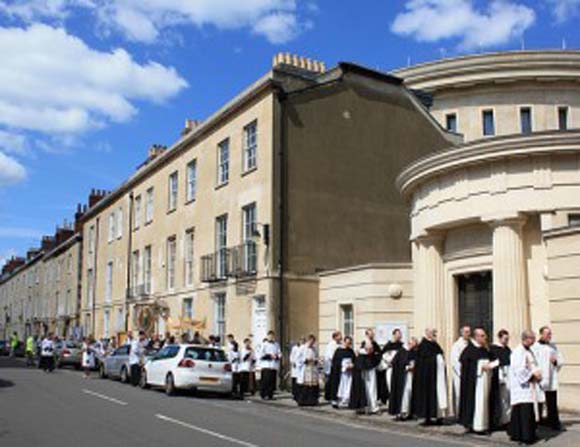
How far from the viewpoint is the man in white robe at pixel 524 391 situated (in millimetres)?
11469

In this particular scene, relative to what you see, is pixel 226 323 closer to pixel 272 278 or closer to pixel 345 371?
pixel 272 278

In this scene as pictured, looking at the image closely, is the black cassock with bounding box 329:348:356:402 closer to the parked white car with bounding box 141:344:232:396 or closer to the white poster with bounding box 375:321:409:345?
the white poster with bounding box 375:321:409:345

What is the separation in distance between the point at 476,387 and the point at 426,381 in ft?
4.59

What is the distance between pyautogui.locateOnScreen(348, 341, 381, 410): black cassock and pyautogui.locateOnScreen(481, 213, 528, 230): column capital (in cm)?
384

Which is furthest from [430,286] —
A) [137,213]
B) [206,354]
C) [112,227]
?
[112,227]

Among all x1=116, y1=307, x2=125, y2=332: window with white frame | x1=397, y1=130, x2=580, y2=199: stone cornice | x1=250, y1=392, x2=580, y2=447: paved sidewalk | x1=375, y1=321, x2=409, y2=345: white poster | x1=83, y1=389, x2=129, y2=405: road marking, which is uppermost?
x1=397, y1=130, x2=580, y2=199: stone cornice

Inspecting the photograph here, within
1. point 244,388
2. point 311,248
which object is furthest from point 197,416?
point 311,248

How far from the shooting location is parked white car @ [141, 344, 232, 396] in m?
19.3

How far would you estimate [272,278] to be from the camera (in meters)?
23.0

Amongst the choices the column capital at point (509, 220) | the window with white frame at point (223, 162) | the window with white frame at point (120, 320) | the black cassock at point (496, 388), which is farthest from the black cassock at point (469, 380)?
the window with white frame at point (120, 320)

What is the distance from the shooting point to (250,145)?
2572 cm

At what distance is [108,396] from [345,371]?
5.87 meters

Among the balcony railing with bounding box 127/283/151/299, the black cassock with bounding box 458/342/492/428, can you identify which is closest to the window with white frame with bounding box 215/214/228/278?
the balcony railing with bounding box 127/283/151/299

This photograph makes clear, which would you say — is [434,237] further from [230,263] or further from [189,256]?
[189,256]
